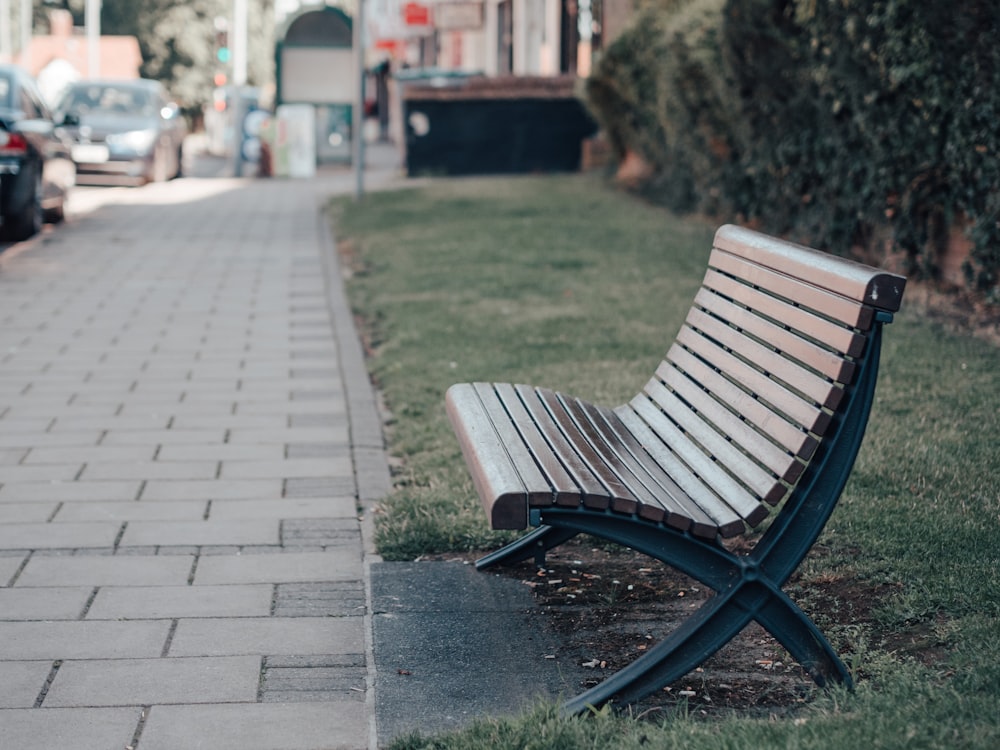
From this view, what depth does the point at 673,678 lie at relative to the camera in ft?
10.2

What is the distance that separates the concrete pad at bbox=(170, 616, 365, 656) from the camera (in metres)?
3.56

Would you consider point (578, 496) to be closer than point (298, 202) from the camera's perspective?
Yes

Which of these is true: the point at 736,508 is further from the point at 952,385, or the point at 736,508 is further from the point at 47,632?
the point at 952,385

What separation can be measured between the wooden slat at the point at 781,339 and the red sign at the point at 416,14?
1089 inches

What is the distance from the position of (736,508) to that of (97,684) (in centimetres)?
163

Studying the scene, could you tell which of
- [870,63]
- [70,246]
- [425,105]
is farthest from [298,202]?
[870,63]

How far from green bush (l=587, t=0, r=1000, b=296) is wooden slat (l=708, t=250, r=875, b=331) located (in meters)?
3.67

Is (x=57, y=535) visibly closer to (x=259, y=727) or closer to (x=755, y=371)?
(x=259, y=727)

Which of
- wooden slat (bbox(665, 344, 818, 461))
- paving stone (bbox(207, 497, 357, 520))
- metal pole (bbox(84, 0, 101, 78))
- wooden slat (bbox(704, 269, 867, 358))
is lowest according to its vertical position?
paving stone (bbox(207, 497, 357, 520))

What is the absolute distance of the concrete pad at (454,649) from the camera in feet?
10.5

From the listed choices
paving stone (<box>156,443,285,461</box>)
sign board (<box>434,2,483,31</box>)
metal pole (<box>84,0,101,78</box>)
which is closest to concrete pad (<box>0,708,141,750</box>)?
paving stone (<box>156,443,285,461</box>)

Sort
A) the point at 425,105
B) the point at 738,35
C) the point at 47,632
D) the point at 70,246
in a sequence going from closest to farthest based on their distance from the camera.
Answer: the point at 47,632, the point at 738,35, the point at 70,246, the point at 425,105

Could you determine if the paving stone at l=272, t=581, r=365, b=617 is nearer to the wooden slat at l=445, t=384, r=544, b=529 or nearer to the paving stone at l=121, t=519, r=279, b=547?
the paving stone at l=121, t=519, r=279, b=547

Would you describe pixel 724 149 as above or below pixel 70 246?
above
